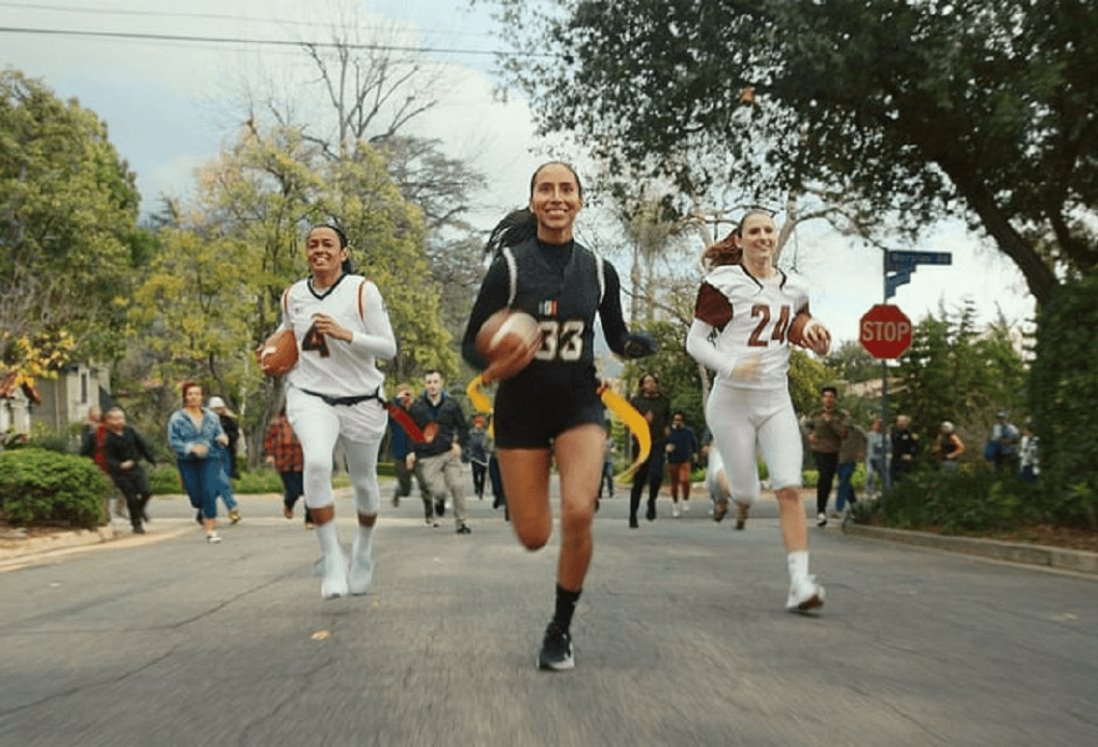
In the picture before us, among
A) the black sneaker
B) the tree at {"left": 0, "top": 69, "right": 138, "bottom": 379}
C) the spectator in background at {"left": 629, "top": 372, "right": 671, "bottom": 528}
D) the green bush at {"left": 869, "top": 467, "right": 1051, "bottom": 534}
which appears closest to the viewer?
the black sneaker

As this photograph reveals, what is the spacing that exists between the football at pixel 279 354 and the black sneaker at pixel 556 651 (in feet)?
8.91

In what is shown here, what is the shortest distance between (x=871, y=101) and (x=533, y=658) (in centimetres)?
1150

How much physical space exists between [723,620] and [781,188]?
11.8m

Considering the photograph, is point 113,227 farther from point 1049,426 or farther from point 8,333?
point 1049,426

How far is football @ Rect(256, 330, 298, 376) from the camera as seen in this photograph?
23.8 ft

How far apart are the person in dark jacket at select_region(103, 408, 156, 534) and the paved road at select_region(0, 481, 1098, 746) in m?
5.84

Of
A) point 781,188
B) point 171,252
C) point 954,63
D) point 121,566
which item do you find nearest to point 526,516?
point 121,566

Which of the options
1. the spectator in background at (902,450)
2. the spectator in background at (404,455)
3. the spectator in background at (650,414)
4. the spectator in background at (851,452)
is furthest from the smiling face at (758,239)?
the spectator in background at (902,450)

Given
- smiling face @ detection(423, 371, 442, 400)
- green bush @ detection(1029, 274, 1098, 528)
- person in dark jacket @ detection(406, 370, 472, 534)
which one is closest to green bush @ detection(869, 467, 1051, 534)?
green bush @ detection(1029, 274, 1098, 528)

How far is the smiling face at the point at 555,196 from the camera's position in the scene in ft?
17.5

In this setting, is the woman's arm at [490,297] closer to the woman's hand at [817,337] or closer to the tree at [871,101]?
the woman's hand at [817,337]

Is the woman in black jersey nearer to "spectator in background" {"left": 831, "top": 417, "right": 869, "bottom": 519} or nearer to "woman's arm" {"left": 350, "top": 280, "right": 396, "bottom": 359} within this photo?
"woman's arm" {"left": 350, "top": 280, "right": 396, "bottom": 359}

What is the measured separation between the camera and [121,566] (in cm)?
1096

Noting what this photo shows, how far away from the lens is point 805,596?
22.5ft
